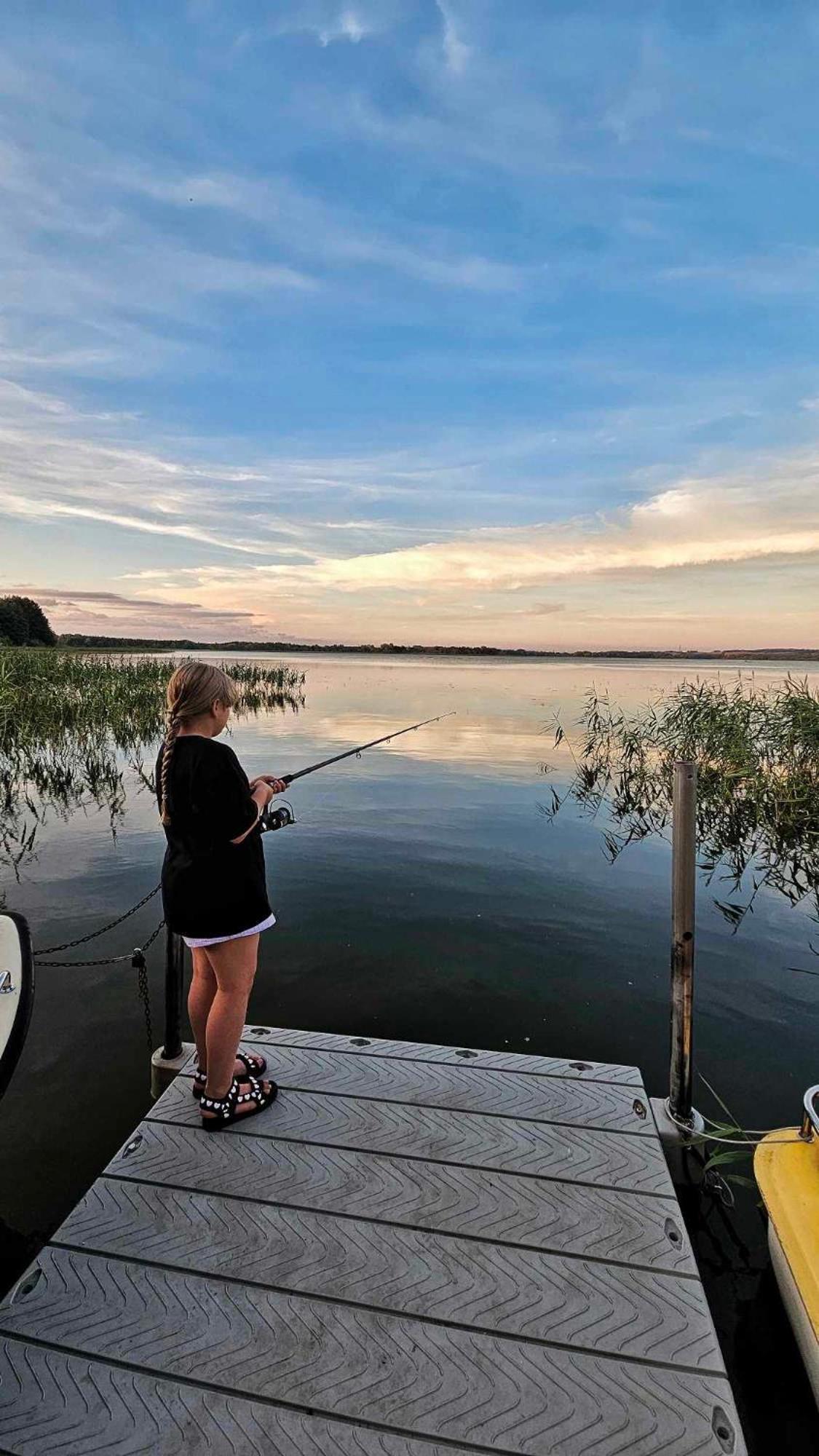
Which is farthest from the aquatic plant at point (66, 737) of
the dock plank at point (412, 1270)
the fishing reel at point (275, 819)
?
the dock plank at point (412, 1270)

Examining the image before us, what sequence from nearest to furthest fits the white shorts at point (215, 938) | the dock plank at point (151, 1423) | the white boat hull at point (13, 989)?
1. the dock plank at point (151, 1423)
2. the white boat hull at point (13, 989)
3. the white shorts at point (215, 938)

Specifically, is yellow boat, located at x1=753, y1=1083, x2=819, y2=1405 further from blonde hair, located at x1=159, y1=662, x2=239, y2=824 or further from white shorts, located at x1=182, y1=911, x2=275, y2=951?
blonde hair, located at x1=159, y1=662, x2=239, y2=824

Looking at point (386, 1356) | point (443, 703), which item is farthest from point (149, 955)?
point (443, 703)

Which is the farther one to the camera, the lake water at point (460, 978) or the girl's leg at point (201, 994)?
the lake water at point (460, 978)

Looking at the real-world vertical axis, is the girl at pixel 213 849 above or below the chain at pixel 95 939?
above

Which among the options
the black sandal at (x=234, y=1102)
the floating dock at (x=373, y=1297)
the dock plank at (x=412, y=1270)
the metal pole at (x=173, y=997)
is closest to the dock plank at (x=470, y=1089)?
the floating dock at (x=373, y=1297)

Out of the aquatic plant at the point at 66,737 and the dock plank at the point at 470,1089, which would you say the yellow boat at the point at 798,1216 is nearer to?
the dock plank at the point at 470,1089

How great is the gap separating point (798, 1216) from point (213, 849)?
9.28 ft

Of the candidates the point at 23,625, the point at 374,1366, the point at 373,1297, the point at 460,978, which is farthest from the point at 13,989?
the point at 23,625

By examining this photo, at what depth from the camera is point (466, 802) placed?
12.9 meters

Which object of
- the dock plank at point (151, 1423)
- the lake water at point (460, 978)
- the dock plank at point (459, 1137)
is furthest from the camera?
the lake water at point (460, 978)

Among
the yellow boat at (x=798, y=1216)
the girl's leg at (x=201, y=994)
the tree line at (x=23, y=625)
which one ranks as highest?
the tree line at (x=23, y=625)

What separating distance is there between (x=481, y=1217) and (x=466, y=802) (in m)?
9.98

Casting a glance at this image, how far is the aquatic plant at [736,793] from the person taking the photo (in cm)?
977
